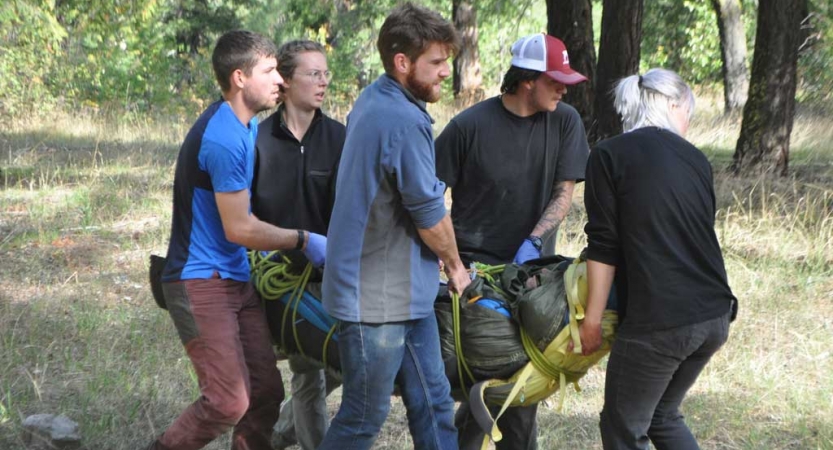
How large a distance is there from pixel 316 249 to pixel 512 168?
923 millimetres

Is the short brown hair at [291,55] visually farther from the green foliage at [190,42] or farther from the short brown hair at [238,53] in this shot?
the green foliage at [190,42]

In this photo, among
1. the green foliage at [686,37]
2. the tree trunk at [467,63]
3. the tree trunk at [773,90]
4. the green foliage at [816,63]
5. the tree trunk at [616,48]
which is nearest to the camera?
the tree trunk at [773,90]

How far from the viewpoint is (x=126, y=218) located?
8.52m

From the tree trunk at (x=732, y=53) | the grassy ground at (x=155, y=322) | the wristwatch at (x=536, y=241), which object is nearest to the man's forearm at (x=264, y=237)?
the wristwatch at (x=536, y=241)

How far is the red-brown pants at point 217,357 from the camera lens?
3.41 m

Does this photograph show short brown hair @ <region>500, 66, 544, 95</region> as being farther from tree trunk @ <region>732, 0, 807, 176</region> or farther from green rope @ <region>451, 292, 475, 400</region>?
tree trunk @ <region>732, 0, 807, 176</region>

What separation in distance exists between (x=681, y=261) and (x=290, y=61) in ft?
6.01

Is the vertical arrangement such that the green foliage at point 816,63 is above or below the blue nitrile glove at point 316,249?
below

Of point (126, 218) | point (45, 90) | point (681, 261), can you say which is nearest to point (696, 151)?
point (681, 261)

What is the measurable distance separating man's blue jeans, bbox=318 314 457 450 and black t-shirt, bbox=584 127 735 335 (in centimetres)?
66

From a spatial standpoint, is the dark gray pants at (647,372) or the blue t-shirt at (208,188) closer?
the dark gray pants at (647,372)

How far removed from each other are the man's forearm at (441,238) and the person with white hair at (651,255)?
45cm

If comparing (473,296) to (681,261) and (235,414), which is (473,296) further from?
(235,414)

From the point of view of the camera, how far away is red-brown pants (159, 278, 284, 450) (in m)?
3.41
